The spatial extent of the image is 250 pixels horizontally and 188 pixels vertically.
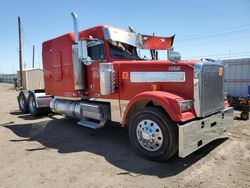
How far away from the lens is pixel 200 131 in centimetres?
431

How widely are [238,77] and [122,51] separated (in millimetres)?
8137

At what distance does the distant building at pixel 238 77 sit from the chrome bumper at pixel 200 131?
7353 mm

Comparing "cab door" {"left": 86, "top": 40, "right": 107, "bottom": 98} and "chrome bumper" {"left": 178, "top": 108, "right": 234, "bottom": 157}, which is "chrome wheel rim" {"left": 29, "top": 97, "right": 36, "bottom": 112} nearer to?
"cab door" {"left": 86, "top": 40, "right": 107, "bottom": 98}

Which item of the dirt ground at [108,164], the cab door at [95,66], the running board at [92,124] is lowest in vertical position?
the dirt ground at [108,164]

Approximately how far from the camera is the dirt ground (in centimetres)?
380

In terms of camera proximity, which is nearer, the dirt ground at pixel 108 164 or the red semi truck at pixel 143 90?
the dirt ground at pixel 108 164

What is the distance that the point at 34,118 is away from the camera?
9773 mm

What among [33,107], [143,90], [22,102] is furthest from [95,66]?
[22,102]

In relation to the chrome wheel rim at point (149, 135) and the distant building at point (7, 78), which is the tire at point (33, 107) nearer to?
the chrome wheel rim at point (149, 135)

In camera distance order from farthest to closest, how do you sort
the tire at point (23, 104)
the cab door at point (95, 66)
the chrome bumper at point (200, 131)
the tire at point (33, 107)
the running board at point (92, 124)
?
1. the tire at point (23, 104)
2. the tire at point (33, 107)
3. the cab door at point (95, 66)
4. the running board at point (92, 124)
5. the chrome bumper at point (200, 131)

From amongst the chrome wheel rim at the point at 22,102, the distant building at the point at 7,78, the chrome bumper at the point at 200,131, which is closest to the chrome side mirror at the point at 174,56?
the chrome bumper at the point at 200,131

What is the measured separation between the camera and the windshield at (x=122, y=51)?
5.94 m

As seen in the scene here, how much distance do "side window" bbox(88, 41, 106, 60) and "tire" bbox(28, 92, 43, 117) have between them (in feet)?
15.6

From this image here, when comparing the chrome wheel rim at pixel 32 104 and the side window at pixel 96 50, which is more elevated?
the side window at pixel 96 50
